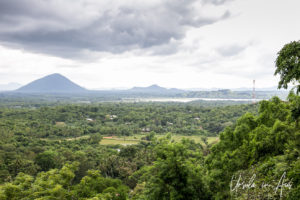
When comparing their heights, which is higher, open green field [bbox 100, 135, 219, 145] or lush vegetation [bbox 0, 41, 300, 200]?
lush vegetation [bbox 0, 41, 300, 200]

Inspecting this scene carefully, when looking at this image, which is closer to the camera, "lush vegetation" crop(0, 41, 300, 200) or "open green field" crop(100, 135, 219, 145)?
"lush vegetation" crop(0, 41, 300, 200)

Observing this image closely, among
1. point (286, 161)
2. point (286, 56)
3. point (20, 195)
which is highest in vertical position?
point (286, 56)

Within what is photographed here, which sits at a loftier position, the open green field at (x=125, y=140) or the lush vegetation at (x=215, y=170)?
the lush vegetation at (x=215, y=170)

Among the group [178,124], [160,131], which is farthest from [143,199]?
[178,124]

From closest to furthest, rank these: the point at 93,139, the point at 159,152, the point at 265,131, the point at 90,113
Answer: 1. the point at 159,152
2. the point at 265,131
3. the point at 93,139
4. the point at 90,113

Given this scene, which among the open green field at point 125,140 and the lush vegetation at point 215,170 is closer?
the lush vegetation at point 215,170

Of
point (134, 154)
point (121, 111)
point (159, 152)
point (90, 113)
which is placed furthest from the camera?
point (121, 111)

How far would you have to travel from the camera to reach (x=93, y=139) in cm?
5547

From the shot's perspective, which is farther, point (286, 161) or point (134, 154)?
point (134, 154)

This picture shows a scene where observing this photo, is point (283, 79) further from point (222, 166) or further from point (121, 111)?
point (121, 111)

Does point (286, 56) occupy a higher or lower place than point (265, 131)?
higher

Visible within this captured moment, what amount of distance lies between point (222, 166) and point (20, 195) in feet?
42.7

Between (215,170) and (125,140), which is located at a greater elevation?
(215,170)

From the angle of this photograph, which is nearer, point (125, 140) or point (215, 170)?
point (215, 170)
